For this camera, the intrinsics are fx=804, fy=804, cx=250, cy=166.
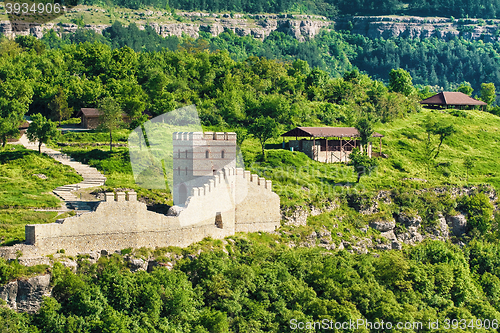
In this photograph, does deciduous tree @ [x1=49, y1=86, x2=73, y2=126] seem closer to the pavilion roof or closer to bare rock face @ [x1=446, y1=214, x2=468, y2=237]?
the pavilion roof

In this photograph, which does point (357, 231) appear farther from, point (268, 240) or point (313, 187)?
point (268, 240)

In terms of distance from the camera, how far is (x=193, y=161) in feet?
172

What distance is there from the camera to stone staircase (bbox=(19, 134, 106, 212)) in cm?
5007

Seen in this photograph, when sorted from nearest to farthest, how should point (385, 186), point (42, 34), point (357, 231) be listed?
point (357, 231) < point (385, 186) < point (42, 34)

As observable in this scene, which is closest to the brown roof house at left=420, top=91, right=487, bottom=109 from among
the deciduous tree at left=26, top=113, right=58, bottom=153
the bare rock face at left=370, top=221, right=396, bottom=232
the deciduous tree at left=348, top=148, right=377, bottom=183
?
the deciduous tree at left=348, top=148, right=377, bottom=183

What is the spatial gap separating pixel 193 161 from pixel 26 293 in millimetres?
17686

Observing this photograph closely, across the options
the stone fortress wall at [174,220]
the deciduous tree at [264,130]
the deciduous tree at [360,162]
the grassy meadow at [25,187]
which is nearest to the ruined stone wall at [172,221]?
the stone fortress wall at [174,220]

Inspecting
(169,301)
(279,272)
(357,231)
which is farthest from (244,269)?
(357,231)

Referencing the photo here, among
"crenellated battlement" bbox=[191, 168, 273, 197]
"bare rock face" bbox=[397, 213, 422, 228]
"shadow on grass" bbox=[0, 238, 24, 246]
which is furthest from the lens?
"bare rock face" bbox=[397, 213, 422, 228]

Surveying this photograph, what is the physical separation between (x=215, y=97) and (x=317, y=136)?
1915cm

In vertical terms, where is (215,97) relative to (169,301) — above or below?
above

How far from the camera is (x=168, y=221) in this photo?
44594 millimetres

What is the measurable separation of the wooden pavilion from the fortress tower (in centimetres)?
1834

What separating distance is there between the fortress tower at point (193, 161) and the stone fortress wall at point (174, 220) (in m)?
0.30
